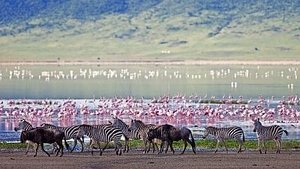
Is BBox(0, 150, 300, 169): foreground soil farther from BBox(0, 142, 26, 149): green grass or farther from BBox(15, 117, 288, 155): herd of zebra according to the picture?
BBox(0, 142, 26, 149): green grass

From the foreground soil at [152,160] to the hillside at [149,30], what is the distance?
92.3m

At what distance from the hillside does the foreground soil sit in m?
92.3

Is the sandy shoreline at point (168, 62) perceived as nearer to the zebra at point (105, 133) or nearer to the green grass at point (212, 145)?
the green grass at point (212, 145)

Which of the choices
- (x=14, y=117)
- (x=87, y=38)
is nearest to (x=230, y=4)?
(x=87, y=38)

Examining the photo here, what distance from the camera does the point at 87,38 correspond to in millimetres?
130625

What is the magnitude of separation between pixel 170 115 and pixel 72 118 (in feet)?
10.6

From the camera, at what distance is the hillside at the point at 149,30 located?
12075cm

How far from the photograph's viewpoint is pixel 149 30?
438 feet

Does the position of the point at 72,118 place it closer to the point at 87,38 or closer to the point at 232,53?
the point at 232,53


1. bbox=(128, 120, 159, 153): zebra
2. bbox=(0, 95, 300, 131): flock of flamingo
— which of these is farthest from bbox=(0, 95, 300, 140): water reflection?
bbox=(128, 120, 159, 153): zebra

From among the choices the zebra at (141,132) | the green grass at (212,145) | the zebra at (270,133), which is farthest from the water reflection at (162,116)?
the zebra at (270,133)

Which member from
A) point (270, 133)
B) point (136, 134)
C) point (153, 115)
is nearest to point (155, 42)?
point (153, 115)

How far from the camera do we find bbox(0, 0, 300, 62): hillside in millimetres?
120750

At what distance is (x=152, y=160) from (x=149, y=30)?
11278cm
